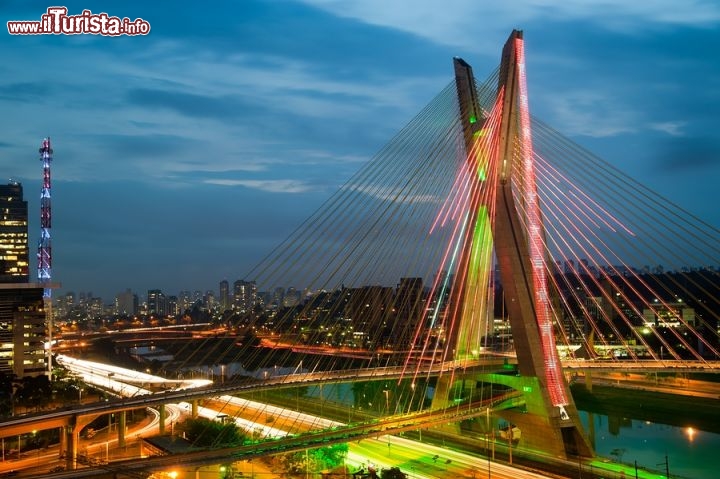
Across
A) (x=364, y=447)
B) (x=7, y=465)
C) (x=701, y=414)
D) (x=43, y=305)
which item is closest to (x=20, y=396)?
(x=7, y=465)

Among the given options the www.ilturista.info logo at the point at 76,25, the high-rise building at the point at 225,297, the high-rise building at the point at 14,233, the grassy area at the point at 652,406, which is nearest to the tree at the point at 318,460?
the www.ilturista.info logo at the point at 76,25

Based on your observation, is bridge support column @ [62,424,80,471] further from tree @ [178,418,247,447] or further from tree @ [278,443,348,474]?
tree @ [278,443,348,474]

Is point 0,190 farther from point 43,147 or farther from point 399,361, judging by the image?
point 399,361

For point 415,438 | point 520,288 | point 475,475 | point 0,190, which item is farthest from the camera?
point 0,190

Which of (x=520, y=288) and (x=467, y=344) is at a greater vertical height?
(x=520, y=288)

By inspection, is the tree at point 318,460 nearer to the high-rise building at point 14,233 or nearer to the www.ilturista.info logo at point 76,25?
the www.ilturista.info logo at point 76,25

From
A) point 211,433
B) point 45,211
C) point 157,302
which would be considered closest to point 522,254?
point 211,433

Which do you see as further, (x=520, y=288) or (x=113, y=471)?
(x=520, y=288)

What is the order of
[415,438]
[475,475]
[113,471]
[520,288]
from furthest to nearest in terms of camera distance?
1. [415,438]
2. [520,288]
3. [475,475]
4. [113,471]
